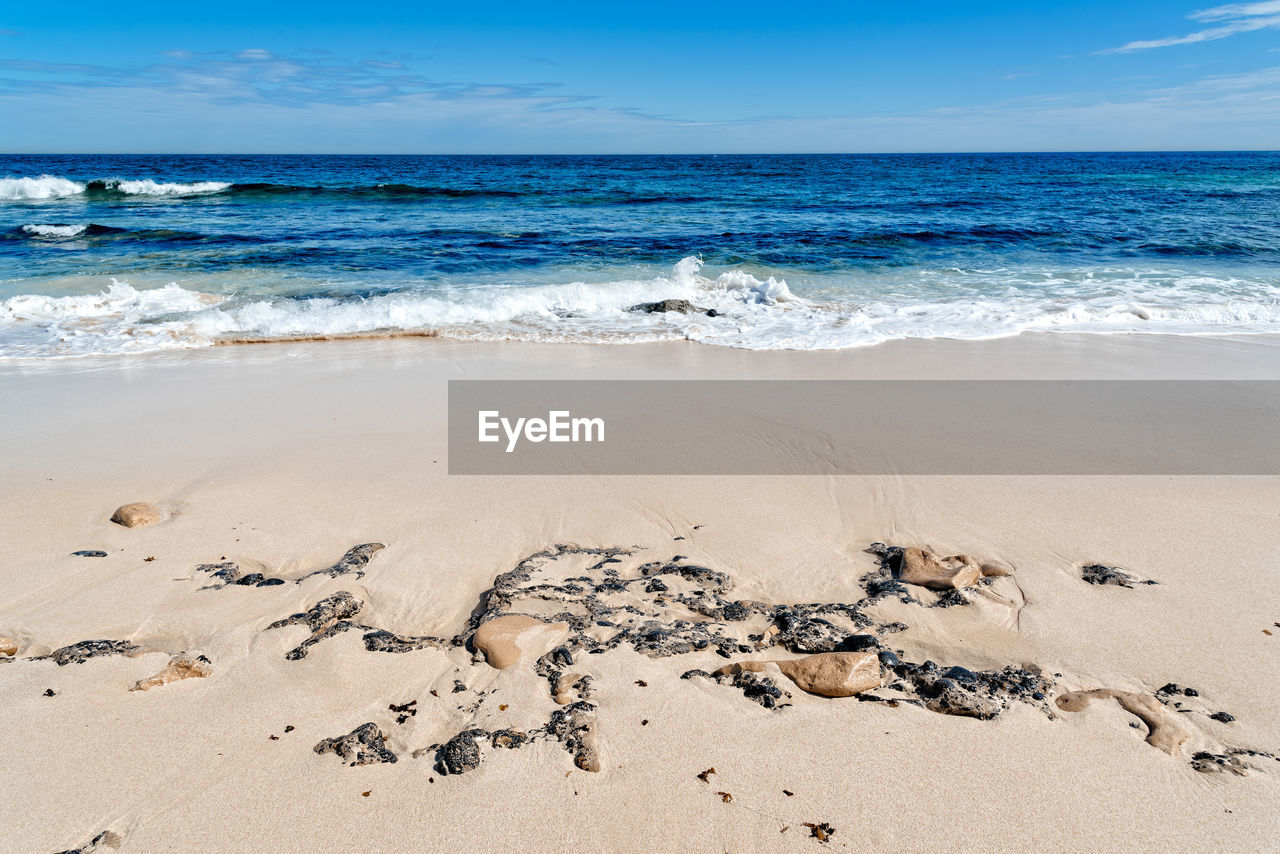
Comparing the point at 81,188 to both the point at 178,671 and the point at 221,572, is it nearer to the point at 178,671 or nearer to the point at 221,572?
the point at 221,572

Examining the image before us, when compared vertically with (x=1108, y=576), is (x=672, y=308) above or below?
above

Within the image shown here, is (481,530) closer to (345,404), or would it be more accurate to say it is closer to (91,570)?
(91,570)

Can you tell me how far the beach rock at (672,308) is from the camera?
979 centimetres

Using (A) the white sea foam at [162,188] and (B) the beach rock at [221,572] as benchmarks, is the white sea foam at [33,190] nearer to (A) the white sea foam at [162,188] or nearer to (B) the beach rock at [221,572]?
(A) the white sea foam at [162,188]

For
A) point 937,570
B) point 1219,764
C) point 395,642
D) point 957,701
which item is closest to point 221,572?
point 395,642

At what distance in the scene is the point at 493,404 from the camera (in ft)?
19.2

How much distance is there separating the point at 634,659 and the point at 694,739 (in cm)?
45

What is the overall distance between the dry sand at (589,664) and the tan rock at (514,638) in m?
0.06

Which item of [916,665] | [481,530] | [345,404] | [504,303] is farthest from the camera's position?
[504,303]

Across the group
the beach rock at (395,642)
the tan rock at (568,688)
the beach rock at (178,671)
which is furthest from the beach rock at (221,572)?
the tan rock at (568,688)

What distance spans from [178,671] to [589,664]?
150 centimetres

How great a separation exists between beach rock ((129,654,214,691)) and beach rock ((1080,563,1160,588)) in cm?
372

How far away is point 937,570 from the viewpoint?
128 inches

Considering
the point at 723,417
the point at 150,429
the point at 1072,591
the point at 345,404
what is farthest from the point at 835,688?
the point at 150,429
